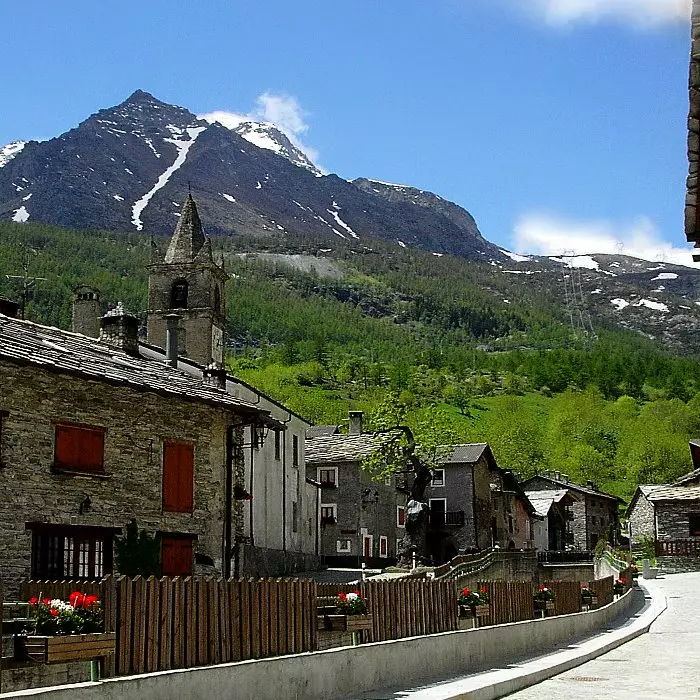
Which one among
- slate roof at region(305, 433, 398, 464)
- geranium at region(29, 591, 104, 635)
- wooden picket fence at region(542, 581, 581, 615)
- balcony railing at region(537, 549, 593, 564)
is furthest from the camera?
balcony railing at region(537, 549, 593, 564)

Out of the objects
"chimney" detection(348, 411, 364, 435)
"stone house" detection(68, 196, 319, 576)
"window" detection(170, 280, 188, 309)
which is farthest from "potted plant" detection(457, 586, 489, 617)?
"chimney" detection(348, 411, 364, 435)

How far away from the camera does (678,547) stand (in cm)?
6194

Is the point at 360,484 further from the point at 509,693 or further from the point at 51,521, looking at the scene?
the point at 509,693

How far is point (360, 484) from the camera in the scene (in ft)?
209

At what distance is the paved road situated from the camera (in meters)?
14.9

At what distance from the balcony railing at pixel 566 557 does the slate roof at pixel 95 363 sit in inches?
1617

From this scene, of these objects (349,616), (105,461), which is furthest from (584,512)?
(349,616)

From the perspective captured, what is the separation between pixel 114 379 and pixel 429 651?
13008 millimetres

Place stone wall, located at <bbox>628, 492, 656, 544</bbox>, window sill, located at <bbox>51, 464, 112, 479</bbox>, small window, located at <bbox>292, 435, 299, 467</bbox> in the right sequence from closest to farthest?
1. window sill, located at <bbox>51, 464, 112, 479</bbox>
2. small window, located at <bbox>292, 435, 299, 467</bbox>
3. stone wall, located at <bbox>628, 492, 656, 544</bbox>

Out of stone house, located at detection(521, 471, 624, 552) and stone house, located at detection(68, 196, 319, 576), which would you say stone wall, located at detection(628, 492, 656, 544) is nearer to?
stone house, located at detection(521, 471, 624, 552)

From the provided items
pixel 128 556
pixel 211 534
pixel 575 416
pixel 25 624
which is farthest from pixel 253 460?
pixel 575 416

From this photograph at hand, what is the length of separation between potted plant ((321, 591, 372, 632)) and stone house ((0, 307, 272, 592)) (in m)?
10.3

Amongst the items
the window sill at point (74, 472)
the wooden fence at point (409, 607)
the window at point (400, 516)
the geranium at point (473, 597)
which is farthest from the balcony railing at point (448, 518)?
the wooden fence at point (409, 607)

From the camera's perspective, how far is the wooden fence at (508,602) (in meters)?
19.4
